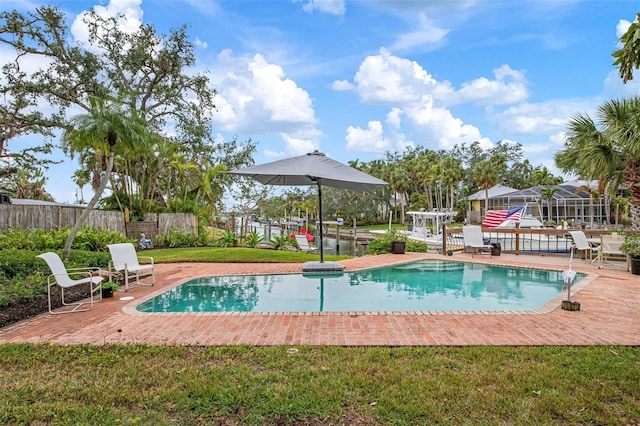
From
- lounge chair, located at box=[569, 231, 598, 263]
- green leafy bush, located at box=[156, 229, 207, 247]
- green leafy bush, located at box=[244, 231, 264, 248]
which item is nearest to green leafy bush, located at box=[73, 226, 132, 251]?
green leafy bush, located at box=[156, 229, 207, 247]

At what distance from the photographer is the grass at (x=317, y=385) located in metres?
2.73

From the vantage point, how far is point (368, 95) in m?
21.0

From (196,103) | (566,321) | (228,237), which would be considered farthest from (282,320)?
(196,103)

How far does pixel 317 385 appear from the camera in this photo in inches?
125

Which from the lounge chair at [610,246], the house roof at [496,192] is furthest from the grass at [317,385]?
the house roof at [496,192]

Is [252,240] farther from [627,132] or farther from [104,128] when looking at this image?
[627,132]

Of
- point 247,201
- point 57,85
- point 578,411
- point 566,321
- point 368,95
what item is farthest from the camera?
point 247,201

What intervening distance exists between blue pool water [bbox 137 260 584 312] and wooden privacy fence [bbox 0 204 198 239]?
921cm

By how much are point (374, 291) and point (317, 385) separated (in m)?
4.66

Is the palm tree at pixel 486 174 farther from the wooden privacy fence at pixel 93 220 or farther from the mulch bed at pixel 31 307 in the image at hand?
the mulch bed at pixel 31 307

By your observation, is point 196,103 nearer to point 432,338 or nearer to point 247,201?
point 247,201

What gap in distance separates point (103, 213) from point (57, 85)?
7.77 metres

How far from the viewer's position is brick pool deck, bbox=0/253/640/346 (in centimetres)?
437

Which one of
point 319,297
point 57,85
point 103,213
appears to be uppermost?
point 57,85
